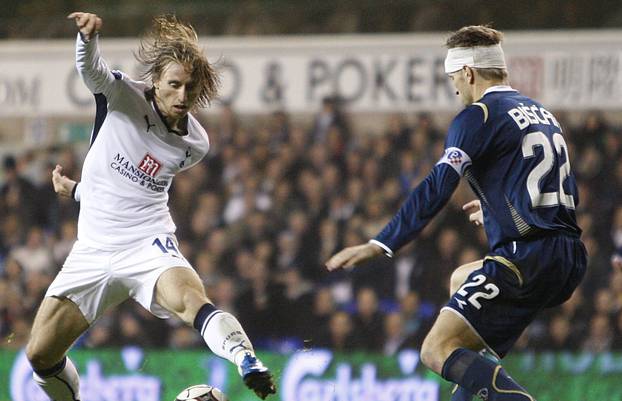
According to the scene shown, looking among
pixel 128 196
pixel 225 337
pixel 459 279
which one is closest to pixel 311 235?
pixel 128 196

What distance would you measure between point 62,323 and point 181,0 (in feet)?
24.3

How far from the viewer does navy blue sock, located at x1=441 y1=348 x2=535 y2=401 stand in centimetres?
425

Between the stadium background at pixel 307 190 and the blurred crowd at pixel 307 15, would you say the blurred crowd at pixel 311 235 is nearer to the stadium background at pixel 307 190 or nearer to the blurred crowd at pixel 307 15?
the stadium background at pixel 307 190

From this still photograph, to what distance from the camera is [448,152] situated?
14.6ft

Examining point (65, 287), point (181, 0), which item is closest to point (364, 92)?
point (181, 0)

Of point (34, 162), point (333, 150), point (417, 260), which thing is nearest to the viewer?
point (417, 260)

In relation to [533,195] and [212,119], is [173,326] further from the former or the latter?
[533,195]

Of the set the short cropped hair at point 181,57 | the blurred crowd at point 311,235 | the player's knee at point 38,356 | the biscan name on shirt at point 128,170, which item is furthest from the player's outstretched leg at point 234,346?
the blurred crowd at point 311,235

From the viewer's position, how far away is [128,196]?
525 cm

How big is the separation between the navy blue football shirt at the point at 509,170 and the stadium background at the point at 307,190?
4.29 metres

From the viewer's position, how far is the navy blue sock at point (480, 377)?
425 centimetres

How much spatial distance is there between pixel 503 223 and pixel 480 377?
Result: 2.27ft

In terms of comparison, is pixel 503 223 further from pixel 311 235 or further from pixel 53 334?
pixel 311 235

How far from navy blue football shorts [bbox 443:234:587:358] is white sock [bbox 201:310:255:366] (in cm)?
91
